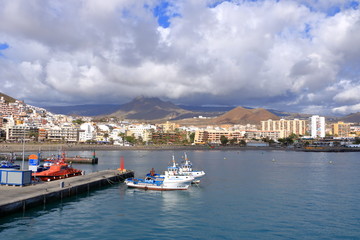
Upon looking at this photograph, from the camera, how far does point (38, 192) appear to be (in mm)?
34656

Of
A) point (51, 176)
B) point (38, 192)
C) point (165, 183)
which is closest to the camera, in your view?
point (38, 192)

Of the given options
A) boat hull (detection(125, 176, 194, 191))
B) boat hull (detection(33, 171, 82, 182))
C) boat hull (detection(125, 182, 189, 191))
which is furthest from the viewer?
boat hull (detection(33, 171, 82, 182))

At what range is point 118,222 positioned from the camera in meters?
29.7

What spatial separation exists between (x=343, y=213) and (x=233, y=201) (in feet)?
38.1

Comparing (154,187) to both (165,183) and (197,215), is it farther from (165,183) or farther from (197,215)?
(197,215)

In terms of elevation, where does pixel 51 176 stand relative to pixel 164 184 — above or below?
above

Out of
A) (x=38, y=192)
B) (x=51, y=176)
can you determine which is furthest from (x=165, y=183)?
(x=38, y=192)

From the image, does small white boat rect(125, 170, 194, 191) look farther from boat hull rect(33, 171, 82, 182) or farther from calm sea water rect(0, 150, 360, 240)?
boat hull rect(33, 171, 82, 182)

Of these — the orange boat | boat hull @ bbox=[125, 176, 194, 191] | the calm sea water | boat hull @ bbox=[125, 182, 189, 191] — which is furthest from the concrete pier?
boat hull @ bbox=[125, 176, 194, 191]

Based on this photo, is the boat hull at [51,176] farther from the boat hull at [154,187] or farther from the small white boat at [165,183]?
the boat hull at [154,187]

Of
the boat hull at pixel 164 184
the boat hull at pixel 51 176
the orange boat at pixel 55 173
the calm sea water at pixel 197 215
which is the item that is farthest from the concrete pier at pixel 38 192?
the boat hull at pixel 164 184

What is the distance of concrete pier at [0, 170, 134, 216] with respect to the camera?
1168 inches

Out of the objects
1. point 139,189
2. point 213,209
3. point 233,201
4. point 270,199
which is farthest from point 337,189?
point 139,189

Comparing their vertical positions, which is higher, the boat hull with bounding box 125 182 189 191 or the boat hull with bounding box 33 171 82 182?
the boat hull with bounding box 33 171 82 182
